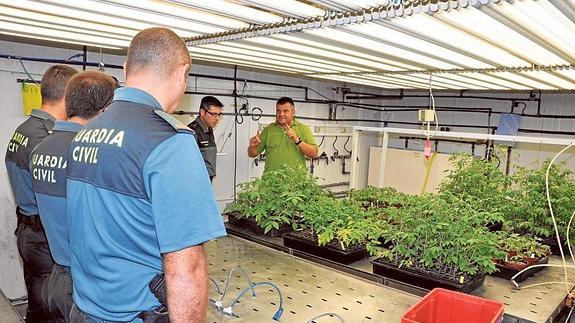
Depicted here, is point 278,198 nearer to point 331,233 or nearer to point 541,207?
point 331,233

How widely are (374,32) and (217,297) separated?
1.22 m

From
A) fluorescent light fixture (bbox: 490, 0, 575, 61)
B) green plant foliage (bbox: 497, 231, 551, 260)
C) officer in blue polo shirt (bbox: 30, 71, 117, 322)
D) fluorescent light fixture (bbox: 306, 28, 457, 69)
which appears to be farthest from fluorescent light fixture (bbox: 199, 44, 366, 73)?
green plant foliage (bbox: 497, 231, 551, 260)

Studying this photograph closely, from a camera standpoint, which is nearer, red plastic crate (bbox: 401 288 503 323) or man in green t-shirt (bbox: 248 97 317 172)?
red plastic crate (bbox: 401 288 503 323)

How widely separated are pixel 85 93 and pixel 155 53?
74 centimetres

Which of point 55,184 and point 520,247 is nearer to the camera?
point 55,184

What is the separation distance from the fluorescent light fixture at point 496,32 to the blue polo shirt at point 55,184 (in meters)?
1.53

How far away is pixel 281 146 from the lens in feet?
12.7

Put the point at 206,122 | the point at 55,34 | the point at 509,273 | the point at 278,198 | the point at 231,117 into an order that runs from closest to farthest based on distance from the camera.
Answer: the point at 509,273 → the point at 55,34 → the point at 278,198 → the point at 206,122 → the point at 231,117

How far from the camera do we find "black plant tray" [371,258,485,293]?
1659 mm

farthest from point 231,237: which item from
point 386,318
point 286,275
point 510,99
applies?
point 510,99

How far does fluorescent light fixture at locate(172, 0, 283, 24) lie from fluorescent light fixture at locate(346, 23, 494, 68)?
314mm

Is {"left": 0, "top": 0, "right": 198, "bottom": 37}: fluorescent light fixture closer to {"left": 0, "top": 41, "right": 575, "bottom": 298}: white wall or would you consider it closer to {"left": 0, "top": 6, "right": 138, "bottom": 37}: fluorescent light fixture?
{"left": 0, "top": 6, "right": 138, "bottom": 37}: fluorescent light fixture

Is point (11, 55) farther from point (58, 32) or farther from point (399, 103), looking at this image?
point (399, 103)

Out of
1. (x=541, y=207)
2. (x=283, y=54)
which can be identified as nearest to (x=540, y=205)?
(x=541, y=207)
